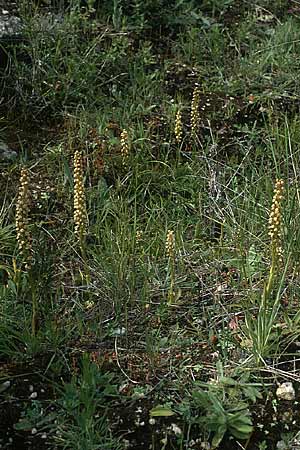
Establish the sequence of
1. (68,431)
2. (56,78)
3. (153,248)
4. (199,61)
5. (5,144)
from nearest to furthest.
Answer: (68,431) → (153,248) → (5,144) → (56,78) → (199,61)

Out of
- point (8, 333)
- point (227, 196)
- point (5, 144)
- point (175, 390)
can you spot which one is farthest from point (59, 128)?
point (175, 390)

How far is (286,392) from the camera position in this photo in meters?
2.66

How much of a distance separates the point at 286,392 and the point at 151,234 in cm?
101

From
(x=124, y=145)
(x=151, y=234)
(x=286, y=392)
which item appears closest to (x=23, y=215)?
(x=151, y=234)

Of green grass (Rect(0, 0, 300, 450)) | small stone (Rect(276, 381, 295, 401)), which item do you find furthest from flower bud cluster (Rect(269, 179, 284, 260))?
small stone (Rect(276, 381, 295, 401))

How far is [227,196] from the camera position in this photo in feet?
11.1

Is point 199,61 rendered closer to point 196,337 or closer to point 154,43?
point 154,43

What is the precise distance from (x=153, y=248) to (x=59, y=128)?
122 cm

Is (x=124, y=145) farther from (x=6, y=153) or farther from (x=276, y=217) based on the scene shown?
(x=276, y=217)

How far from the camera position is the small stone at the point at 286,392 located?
2654 millimetres

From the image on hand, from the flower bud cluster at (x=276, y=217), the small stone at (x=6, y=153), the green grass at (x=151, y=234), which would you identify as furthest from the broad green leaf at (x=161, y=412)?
the small stone at (x=6, y=153)

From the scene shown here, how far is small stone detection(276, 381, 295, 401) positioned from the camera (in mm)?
2654

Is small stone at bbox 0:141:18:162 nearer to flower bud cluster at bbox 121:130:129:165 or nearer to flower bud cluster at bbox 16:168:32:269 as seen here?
flower bud cluster at bbox 121:130:129:165

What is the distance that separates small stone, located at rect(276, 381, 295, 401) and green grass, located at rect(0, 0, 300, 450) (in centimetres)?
4
